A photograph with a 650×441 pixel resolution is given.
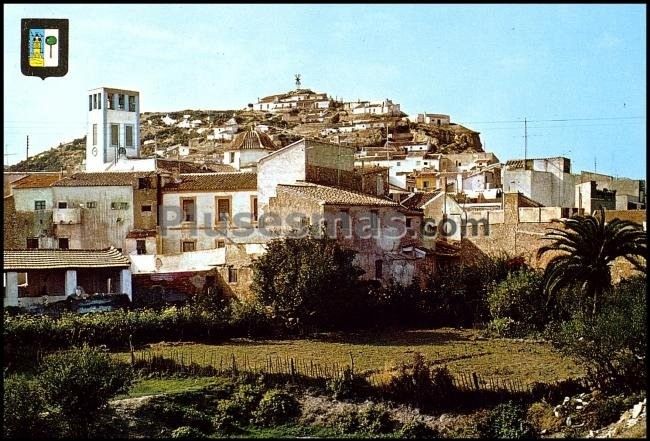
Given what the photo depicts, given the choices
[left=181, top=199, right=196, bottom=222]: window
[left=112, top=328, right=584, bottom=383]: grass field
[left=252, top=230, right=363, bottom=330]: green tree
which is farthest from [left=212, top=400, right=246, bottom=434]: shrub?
[left=181, top=199, right=196, bottom=222]: window

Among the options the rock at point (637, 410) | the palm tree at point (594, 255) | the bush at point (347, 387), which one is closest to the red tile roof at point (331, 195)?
the palm tree at point (594, 255)

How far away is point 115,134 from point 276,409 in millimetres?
39022

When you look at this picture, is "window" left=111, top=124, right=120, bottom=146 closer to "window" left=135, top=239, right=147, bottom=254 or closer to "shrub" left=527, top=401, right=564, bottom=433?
"window" left=135, top=239, right=147, bottom=254

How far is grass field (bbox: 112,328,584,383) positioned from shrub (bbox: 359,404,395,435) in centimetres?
203

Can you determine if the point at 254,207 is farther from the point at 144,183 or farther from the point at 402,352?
the point at 402,352

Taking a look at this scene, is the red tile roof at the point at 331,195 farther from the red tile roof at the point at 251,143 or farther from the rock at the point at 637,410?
the red tile roof at the point at 251,143

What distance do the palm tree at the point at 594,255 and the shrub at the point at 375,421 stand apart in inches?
370

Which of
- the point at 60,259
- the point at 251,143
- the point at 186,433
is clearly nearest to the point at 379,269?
the point at 60,259

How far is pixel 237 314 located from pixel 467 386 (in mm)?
10895

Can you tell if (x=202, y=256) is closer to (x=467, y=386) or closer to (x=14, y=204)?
(x=14, y=204)

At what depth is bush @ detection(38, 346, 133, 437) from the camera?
67.4ft

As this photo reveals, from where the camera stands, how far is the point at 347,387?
23641 mm

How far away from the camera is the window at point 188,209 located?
4184 centimetres

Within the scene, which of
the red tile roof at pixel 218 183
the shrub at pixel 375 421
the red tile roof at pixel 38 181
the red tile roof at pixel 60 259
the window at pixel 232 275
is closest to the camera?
the shrub at pixel 375 421
